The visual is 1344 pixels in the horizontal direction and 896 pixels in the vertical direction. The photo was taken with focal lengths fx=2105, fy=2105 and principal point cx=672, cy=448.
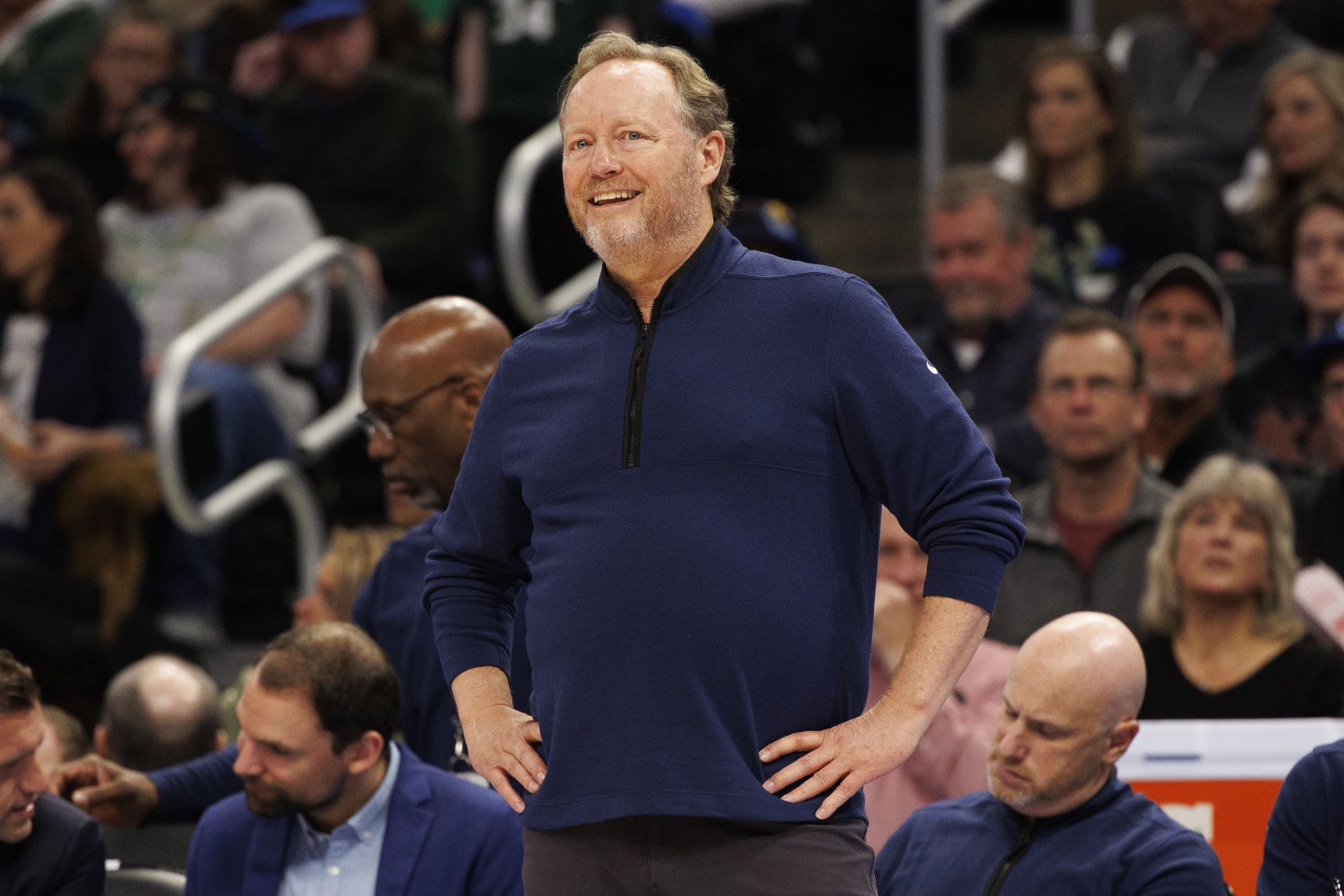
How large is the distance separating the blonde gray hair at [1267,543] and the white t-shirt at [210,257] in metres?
2.99

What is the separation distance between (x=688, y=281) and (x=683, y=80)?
0.24 metres

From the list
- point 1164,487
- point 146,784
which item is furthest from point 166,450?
point 1164,487

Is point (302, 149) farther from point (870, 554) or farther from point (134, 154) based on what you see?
point (870, 554)

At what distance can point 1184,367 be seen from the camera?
221 inches

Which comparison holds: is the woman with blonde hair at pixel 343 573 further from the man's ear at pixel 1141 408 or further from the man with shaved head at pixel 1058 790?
the man's ear at pixel 1141 408

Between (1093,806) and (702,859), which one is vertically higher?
(702,859)

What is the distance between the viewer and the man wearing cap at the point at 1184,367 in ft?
18.3

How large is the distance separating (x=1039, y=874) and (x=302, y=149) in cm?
475

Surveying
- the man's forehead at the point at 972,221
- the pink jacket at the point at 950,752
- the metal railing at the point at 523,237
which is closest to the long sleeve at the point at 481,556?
the pink jacket at the point at 950,752

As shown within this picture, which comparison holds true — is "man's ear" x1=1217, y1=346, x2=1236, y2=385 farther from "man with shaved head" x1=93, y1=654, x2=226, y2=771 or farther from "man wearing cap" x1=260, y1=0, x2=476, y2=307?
"man with shaved head" x1=93, y1=654, x2=226, y2=771

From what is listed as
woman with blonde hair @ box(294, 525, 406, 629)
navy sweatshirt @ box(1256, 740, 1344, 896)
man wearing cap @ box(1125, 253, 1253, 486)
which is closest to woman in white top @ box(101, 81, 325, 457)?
woman with blonde hair @ box(294, 525, 406, 629)

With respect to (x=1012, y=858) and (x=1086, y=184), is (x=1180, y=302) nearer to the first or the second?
(x=1086, y=184)

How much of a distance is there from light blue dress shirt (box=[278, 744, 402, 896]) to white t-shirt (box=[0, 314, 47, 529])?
2966 millimetres

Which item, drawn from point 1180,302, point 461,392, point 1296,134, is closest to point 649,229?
point 461,392
